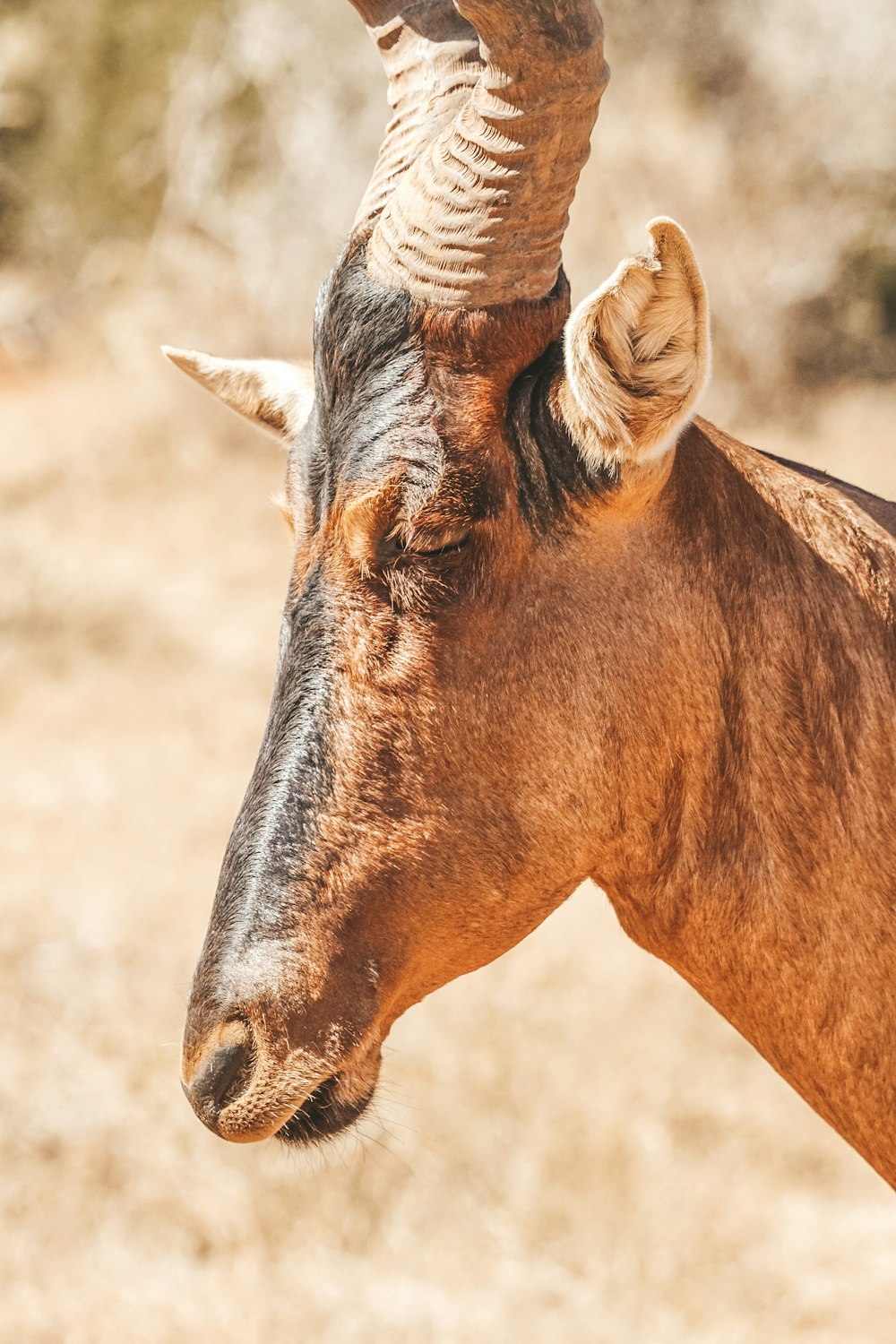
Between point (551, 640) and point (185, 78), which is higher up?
point (185, 78)

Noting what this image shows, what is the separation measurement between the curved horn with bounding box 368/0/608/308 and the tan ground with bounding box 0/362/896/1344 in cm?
290

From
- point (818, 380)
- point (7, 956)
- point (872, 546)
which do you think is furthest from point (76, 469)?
point (872, 546)

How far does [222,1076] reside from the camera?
3.07 meters

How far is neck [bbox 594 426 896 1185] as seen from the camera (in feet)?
10.7

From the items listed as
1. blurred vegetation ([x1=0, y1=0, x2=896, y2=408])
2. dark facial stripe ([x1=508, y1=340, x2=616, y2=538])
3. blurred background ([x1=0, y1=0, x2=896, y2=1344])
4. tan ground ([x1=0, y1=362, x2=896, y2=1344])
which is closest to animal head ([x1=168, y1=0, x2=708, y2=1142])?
dark facial stripe ([x1=508, y1=340, x2=616, y2=538])

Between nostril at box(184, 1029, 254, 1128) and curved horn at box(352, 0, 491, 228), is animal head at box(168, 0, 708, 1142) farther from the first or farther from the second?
curved horn at box(352, 0, 491, 228)

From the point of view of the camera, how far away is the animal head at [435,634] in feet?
10.1

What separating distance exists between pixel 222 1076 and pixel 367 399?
4.77 feet

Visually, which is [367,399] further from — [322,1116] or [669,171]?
[669,171]

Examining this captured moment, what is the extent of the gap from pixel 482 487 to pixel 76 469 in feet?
47.4

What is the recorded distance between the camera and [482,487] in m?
3.10

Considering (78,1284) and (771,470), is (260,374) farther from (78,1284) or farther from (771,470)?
(78,1284)

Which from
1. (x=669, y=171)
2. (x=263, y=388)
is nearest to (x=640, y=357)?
(x=263, y=388)

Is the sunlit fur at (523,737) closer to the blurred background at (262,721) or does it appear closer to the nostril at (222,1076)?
the nostril at (222,1076)
